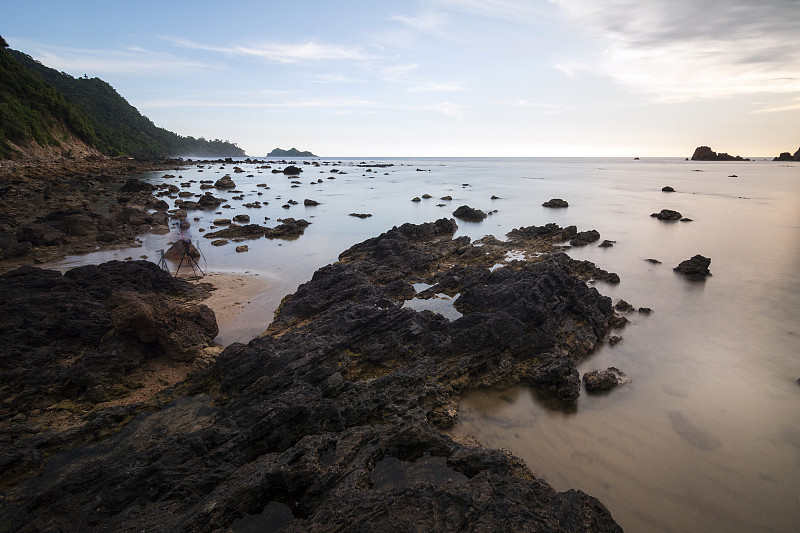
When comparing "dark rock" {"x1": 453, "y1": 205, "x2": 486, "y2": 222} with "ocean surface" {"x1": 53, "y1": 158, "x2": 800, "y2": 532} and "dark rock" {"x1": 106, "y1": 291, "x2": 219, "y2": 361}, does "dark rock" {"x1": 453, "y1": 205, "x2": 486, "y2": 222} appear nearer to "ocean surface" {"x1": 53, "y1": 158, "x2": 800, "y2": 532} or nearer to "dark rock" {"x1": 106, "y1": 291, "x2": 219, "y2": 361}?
"ocean surface" {"x1": 53, "y1": 158, "x2": 800, "y2": 532}

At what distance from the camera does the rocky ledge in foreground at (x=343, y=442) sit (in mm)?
4414

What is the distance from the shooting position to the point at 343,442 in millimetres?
5570

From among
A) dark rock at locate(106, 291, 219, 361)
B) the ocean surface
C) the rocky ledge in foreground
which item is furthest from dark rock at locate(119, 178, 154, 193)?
the rocky ledge in foreground

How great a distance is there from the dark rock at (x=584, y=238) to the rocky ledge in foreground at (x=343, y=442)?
45.5 feet

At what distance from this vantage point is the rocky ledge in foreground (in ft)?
14.5

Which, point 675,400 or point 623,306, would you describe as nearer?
point 675,400

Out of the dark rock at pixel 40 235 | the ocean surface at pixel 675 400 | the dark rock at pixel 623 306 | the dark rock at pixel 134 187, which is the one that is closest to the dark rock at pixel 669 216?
the ocean surface at pixel 675 400

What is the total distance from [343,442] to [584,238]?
24.8 m

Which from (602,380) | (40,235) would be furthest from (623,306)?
(40,235)

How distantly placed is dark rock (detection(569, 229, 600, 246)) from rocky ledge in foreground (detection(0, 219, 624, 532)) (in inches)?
546

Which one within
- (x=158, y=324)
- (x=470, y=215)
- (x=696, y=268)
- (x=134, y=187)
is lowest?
(x=696, y=268)

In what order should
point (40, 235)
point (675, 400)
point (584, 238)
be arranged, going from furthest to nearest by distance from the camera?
point (584, 238) < point (40, 235) < point (675, 400)

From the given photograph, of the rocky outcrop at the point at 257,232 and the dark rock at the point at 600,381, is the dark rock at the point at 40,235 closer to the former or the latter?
the rocky outcrop at the point at 257,232

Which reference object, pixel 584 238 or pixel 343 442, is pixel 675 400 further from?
pixel 584 238
